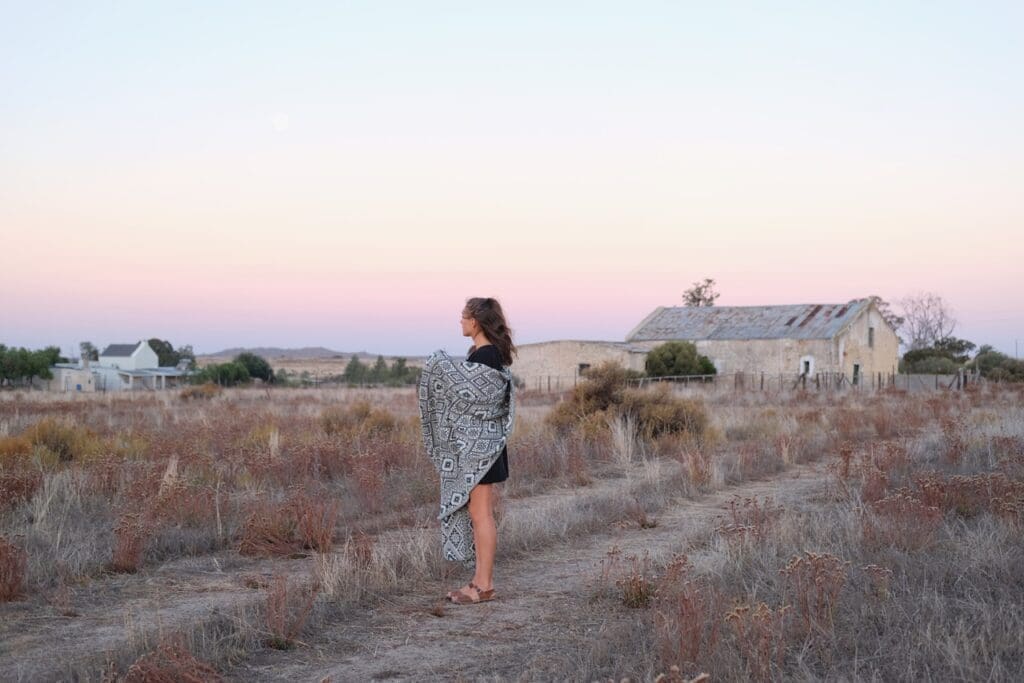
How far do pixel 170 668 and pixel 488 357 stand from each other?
109 inches

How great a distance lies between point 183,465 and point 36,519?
299 centimetres

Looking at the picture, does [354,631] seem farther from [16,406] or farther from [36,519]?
[16,406]

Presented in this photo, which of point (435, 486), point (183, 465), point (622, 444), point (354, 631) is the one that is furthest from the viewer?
point (622, 444)

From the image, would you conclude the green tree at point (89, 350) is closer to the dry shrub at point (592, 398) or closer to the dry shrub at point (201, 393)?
the dry shrub at point (201, 393)

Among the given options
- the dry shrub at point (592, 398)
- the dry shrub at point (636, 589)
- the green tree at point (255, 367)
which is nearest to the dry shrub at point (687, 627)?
the dry shrub at point (636, 589)

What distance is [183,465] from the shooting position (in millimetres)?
11250

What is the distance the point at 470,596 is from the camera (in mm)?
6043

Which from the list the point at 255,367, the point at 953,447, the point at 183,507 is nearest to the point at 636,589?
the point at 183,507

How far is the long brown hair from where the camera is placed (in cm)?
627

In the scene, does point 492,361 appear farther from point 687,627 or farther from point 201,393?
point 201,393

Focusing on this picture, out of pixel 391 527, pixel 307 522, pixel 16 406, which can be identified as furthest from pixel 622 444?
pixel 16 406

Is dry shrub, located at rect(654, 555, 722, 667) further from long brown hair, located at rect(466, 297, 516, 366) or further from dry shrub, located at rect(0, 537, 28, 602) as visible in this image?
dry shrub, located at rect(0, 537, 28, 602)

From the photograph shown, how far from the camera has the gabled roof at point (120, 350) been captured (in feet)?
256

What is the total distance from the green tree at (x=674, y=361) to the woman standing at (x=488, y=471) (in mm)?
36330
